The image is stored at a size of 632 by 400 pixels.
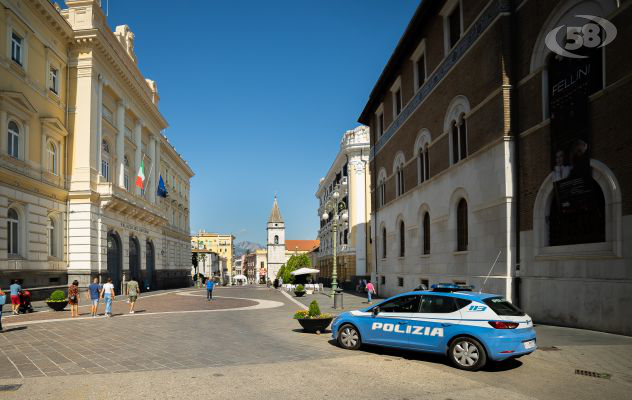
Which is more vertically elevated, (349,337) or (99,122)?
(99,122)

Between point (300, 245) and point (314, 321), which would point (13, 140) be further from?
point (300, 245)

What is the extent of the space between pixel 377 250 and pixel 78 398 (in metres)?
28.8

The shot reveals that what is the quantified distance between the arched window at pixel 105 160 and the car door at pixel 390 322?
29220mm

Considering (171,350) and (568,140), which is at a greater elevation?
(568,140)

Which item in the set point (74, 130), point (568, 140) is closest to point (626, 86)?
point (568, 140)

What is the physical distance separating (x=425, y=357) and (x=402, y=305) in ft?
Result: 3.86

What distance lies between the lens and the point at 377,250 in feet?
115

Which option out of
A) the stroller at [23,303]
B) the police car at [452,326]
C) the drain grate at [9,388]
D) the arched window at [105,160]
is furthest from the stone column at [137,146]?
the drain grate at [9,388]

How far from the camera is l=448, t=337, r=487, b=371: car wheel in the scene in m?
9.20

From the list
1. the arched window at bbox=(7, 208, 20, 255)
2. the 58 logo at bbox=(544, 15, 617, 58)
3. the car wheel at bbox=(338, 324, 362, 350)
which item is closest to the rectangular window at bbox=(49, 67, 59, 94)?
the arched window at bbox=(7, 208, 20, 255)

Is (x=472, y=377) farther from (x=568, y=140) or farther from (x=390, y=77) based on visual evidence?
(x=390, y=77)

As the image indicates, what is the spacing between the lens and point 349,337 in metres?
11.6

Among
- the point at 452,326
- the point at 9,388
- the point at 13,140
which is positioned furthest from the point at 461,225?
the point at 13,140

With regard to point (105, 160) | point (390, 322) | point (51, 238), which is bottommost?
point (390, 322)
